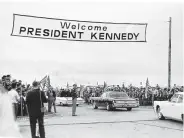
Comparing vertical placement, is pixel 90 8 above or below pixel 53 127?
above

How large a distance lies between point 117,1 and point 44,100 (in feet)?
10.6

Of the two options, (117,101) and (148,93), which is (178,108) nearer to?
(117,101)

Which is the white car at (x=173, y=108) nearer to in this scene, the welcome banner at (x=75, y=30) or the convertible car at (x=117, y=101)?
the welcome banner at (x=75, y=30)

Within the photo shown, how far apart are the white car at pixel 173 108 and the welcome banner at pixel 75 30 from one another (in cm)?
408

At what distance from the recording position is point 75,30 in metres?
10.4

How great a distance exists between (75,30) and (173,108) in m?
5.53

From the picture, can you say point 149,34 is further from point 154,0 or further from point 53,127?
point 53,127

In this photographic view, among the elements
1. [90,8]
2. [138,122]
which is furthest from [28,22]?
[138,122]

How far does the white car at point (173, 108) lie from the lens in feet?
44.2

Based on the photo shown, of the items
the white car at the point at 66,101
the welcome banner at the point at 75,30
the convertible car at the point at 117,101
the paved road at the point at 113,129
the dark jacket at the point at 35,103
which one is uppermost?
the welcome banner at the point at 75,30

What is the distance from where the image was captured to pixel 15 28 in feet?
34.0

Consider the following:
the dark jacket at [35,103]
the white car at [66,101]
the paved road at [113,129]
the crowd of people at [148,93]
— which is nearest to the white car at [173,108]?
the paved road at [113,129]

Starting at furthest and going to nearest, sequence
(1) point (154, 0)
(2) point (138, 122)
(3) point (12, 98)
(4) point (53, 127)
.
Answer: (2) point (138, 122) → (4) point (53, 127) → (3) point (12, 98) → (1) point (154, 0)

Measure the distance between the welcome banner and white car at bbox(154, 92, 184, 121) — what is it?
13.4 feet
